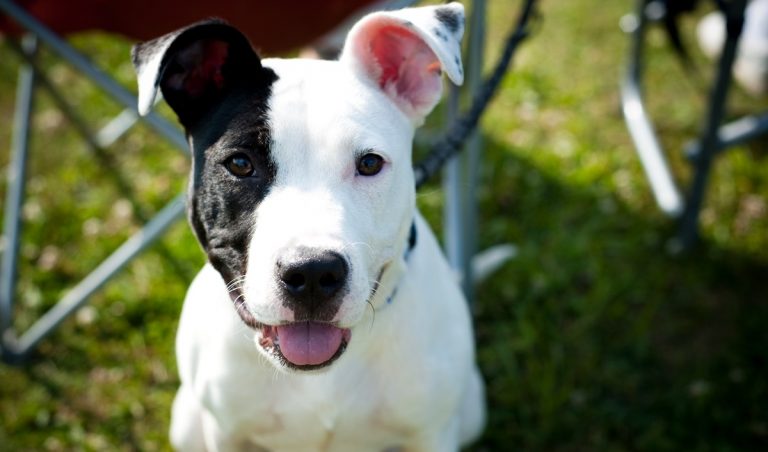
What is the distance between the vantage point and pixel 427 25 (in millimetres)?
1906

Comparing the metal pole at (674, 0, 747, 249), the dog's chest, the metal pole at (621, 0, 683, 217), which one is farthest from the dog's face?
the metal pole at (621, 0, 683, 217)

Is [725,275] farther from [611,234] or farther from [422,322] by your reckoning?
[422,322]

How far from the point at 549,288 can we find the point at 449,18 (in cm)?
195

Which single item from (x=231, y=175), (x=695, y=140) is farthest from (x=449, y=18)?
(x=695, y=140)

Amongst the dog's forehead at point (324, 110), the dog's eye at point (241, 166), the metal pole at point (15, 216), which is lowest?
the metal pole at point (15, 216)

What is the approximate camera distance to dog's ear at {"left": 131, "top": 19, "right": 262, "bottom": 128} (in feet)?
5.93

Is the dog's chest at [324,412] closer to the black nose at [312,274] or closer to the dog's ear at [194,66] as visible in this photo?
the black nose at [312,274]

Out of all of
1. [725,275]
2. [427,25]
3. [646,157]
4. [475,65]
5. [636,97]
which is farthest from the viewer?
[636,97]

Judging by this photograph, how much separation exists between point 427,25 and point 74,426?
2.22 m

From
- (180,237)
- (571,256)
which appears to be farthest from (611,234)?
(180,237)

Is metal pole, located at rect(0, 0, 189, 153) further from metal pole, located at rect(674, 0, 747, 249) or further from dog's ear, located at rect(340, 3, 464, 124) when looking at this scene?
metal pole, located at rect(674, 0, 747, 249)

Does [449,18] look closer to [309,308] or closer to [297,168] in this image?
[297,168]

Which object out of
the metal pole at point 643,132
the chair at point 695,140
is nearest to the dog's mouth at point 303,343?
the chair at point 695,140

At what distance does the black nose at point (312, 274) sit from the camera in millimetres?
1674
